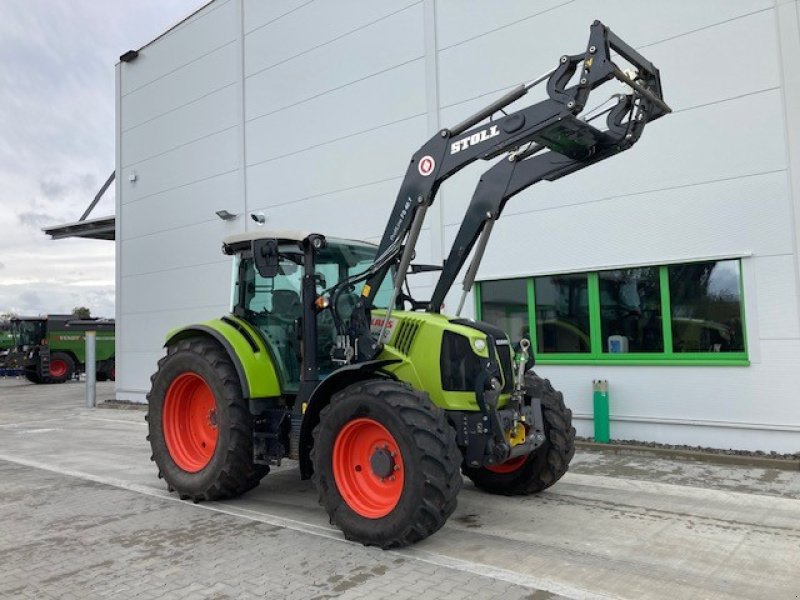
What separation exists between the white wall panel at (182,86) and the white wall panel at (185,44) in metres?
0.16

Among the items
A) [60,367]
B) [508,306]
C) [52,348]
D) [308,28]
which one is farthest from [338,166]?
[60,367]

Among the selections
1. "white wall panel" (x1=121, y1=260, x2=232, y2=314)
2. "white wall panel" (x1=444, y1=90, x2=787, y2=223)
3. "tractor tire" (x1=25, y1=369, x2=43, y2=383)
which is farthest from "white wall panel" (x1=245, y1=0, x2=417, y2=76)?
"tractor tire" (x1=25, y1=369, x2=43, y2=383)

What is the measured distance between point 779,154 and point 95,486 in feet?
28.4

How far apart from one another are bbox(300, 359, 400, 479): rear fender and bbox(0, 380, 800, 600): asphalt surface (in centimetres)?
58

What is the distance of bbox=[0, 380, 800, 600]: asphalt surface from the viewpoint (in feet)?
13.1

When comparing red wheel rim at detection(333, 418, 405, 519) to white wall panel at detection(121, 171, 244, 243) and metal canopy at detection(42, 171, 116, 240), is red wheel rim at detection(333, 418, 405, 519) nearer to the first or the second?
white wall panel at detection(121, 171, 244, 243)

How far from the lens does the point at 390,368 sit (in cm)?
528

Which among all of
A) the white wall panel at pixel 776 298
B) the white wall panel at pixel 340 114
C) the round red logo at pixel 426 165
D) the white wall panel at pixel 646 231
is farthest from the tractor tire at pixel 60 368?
the white wall panel at pixel 776 298

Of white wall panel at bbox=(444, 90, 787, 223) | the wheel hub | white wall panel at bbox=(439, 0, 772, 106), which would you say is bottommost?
the wheel hub

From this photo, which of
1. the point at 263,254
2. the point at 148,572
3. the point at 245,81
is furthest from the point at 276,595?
the point at 245,81

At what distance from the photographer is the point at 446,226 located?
10.8 meters

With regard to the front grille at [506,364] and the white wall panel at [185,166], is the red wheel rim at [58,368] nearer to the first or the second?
the white wall panel at [185,166]

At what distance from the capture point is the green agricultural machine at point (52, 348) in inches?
1030

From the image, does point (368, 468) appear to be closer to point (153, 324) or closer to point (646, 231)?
point (646, 231)
